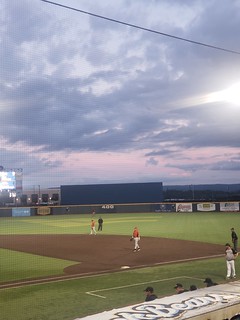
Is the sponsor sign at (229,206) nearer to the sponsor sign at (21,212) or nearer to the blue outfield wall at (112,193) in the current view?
the blue outfield wall at (112,193)

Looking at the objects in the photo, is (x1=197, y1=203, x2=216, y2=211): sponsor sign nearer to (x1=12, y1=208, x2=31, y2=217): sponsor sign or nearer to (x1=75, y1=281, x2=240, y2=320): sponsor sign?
(x1=12, y1=208, x2=31, y2=217): sponsor sign

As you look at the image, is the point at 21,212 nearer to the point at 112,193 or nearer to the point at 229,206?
the point at 112,193

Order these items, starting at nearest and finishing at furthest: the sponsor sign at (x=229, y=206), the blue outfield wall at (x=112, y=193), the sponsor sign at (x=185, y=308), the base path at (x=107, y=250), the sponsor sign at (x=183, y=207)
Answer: the sponsor sign at (x=185, y=308) < the base path at (x=107, y=250) < the sponsor sign at (x=229, y=206) < the sponsor sign at (x=183, y=207) < the blue outfield wall at (x=112, y=193)

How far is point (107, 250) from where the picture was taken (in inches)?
838

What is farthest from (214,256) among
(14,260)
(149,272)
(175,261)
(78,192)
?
(78,192)

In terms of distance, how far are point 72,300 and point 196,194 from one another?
56.3 metres

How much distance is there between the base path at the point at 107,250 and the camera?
17266mm

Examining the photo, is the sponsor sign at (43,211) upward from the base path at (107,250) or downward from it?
upward

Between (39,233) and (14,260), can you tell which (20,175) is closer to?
(39,233)

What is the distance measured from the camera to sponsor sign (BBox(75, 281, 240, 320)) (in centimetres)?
659

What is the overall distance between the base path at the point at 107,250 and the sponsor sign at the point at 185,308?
26.7 ft

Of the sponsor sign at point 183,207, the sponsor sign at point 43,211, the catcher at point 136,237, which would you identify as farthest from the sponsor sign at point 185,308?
the sponsor sign at point 43,211

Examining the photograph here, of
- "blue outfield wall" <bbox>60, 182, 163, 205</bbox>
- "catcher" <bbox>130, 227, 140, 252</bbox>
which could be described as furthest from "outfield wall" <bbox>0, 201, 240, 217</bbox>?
"catcher" <bbox>130, 227, 140, 252</bbox>

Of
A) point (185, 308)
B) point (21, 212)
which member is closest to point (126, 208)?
point (21, 212)
